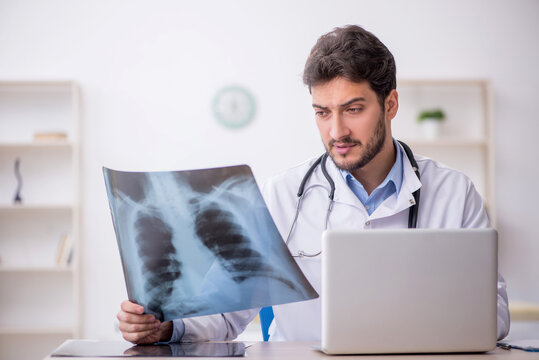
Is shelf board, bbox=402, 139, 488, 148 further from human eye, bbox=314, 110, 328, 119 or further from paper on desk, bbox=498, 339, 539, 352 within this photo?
paper on desk, bbox=498, 339, 539, 352

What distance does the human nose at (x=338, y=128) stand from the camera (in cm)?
149

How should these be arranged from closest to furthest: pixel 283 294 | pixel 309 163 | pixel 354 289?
pixel 354 289 < pixel 283 294 < pixel 309 163

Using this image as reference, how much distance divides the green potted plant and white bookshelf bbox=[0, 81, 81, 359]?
219 cm

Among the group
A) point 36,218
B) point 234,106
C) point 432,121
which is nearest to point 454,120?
point 432,121

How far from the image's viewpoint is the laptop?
3.15 ft

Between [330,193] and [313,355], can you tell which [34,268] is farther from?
[313,355]

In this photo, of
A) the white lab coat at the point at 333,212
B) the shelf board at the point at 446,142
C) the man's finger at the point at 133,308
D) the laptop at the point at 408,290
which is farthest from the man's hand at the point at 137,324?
the shelf board at the point at 446,142

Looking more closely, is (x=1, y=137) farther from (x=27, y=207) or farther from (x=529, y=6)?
(x=529, y=6)

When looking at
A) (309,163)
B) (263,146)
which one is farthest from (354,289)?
(263,146)

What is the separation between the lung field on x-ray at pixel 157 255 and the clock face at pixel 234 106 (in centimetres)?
286

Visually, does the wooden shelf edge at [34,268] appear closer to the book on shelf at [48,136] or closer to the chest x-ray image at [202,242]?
the book on shelf at [48,136]

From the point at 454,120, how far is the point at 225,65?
155 cm

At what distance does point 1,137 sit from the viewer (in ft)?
12.7

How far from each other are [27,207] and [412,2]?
2.78m
